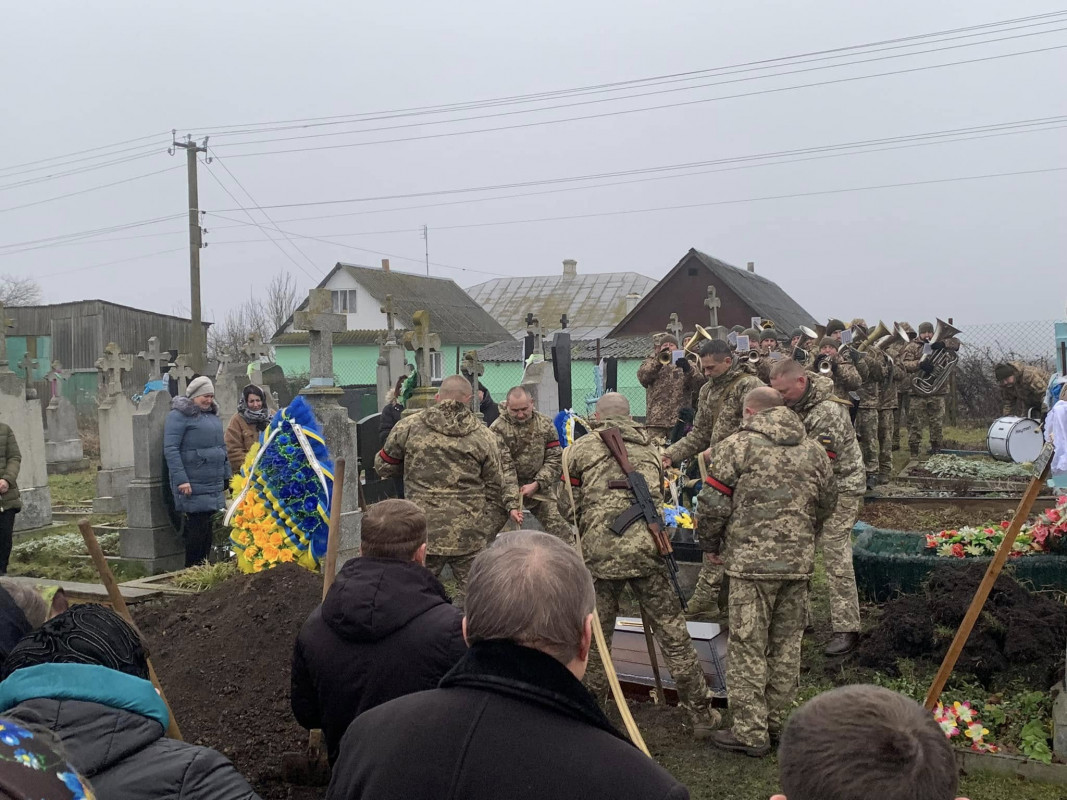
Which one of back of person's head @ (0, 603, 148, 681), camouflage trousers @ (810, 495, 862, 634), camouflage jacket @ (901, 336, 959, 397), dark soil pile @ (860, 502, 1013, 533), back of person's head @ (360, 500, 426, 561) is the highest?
camouflage jacket @ (901, 336, 959, 397)

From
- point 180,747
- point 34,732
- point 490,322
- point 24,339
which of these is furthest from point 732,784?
point 490,322

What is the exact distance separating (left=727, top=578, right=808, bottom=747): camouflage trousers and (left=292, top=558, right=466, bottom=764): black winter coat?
2.38 m

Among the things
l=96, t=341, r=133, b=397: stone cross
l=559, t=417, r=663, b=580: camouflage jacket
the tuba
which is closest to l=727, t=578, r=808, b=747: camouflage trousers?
l=559, t=417, r=663, b=580: camouflage jacket

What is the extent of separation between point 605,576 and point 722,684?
116 centimetres

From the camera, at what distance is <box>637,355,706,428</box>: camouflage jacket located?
12555mm

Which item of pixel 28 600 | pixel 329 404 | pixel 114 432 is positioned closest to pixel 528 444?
pixel 329 404

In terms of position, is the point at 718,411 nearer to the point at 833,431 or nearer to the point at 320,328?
the point at 833,431

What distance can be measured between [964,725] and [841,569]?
1522 mm

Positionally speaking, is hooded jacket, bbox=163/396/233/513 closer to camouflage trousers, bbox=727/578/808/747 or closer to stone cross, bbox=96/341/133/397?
camouflage trousers, bbox=727/578/808/747

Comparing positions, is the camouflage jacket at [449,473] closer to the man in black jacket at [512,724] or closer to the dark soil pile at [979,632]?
the dark soil pile at [979,632]

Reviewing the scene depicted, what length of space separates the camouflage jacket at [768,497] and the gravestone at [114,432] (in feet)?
40.8

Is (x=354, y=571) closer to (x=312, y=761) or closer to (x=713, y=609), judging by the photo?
(x=312, y=761)

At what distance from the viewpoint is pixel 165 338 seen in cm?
3959

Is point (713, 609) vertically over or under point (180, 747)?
under
